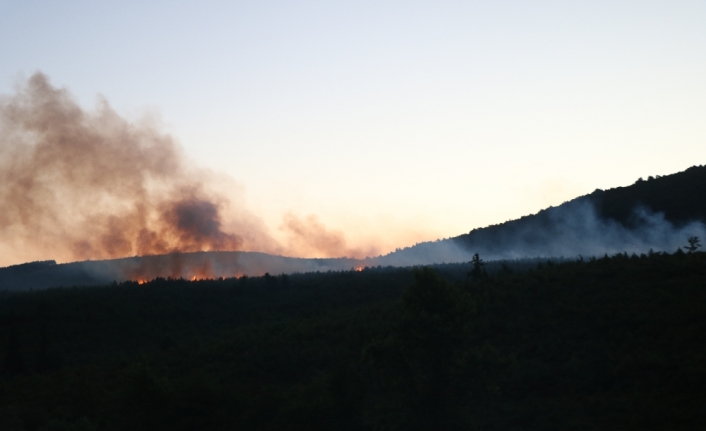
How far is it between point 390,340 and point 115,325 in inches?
2005

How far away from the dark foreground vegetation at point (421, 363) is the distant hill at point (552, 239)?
116ft

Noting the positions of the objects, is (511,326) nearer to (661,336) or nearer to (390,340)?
(661,336)

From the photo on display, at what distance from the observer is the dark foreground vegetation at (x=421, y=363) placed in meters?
32.5

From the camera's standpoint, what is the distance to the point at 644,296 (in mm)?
46125

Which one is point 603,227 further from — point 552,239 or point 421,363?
point 421,363

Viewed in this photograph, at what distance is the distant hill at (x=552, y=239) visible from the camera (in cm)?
8919

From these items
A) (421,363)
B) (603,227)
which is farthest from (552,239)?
(421,363)

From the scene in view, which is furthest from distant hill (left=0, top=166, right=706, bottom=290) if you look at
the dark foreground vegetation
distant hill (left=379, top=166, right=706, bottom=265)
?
the dark foreground vegetation

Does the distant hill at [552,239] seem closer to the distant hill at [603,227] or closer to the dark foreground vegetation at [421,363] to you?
the distant hill at [603,227]

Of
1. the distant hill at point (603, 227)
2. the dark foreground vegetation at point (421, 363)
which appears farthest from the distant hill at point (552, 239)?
the dark foreground vegetation at point (421, 363)

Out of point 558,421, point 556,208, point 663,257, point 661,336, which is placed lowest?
point 558,421

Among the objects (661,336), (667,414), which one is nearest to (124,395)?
(667,414)

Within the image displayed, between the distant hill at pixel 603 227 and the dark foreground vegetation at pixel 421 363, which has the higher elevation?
the distant hill at pixel 603 227

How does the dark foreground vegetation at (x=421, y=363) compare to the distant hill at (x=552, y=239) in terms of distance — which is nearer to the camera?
the dark foreground vegetation at (x=421, y=363)
